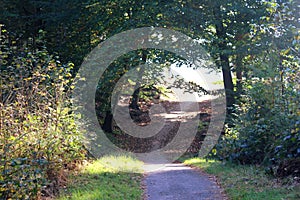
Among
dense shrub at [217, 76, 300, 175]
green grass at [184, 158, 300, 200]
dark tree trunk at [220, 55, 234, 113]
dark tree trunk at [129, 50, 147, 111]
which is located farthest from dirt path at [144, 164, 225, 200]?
dark tree trunk at [220, 55, 234, 113]

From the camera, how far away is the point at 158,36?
15.4m

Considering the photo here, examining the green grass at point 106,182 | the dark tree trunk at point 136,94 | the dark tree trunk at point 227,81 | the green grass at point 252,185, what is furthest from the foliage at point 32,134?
the dark tree trunk at point 227,81

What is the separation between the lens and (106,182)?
762 centimetres

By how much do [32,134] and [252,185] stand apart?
4.08 m

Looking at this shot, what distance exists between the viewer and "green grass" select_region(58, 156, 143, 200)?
657cm

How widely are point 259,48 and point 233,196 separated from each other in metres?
9.52

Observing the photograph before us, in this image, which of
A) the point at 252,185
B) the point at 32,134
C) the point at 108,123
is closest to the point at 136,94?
the point at 108,123

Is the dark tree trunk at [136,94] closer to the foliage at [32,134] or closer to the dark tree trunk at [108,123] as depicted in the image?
the dark tree trunk at [108,123]

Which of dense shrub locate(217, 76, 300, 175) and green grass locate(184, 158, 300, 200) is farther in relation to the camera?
dense shrub locate(217, 76, 300, 175)

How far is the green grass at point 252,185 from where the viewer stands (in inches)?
232

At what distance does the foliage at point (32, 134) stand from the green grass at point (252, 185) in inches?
125

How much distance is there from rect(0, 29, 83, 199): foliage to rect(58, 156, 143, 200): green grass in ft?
1.39

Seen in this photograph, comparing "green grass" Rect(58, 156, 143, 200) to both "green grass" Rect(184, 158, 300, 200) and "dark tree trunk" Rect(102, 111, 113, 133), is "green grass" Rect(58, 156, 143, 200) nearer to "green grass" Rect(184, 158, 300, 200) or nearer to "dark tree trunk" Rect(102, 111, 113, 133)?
"green grass" Rect(184, 158, 300, 200)

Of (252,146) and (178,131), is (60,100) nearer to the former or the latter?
(252,146)
